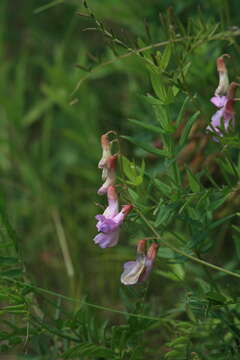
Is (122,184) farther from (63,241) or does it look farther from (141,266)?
(63,241)

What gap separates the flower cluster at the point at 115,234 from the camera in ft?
3.71

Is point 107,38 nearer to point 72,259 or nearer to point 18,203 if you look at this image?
point 72,259

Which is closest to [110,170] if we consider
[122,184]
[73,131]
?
[122,184]

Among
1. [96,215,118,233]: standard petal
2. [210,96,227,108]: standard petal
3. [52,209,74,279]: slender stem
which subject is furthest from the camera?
[52,209,74,279]: slender stem

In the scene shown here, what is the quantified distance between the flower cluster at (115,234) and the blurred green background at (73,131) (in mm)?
550

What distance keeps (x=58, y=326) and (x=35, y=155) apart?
1.13m

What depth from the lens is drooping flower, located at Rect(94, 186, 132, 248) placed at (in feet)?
3.70

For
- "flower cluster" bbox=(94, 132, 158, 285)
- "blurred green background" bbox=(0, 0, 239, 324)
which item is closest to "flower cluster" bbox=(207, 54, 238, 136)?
"flower cluster" bbox=(94, 132, 158, 285)

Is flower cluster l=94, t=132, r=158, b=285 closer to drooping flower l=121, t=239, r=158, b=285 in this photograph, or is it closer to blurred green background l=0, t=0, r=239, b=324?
drooping flower l=121, t=239, r=158, b=285

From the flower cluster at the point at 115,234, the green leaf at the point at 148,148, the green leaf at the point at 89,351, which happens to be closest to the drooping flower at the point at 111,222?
the flower cluster at the point at 115,234

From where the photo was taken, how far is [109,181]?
119cm

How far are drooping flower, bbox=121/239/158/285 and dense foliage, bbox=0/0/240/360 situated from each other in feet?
0.12

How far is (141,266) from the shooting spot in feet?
3.79

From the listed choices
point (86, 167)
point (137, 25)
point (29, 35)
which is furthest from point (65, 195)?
point (29, 35)
